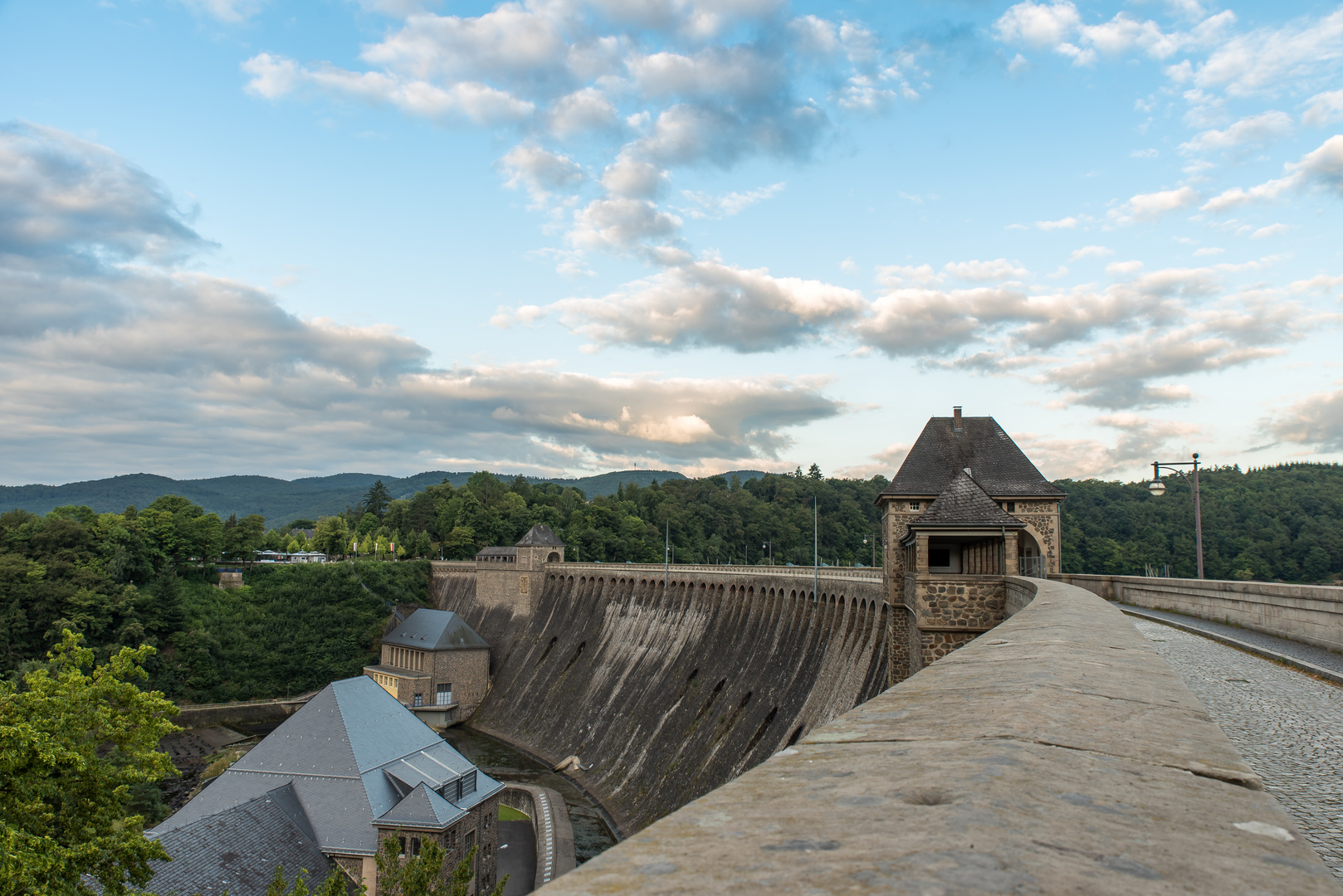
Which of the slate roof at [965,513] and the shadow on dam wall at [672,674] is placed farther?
the shadow on dam wall at [672,674]

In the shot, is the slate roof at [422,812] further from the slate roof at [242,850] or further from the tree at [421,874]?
the tree at [421,874]

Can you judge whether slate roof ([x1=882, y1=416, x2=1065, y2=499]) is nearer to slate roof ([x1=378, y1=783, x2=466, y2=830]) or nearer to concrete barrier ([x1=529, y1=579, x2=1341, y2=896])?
slate roof ([x1=378, y1=783, x2=466, y2=830])

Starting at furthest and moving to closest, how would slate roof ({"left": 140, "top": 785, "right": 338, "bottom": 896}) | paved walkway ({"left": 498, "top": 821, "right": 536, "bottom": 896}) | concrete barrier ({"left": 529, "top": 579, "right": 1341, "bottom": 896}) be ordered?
paved walkway ({"left": 498, "top": 821, "right": 536, "bottom": 896}) < slate roof ({"left": 140, "top": 785, "right": 338, "bottom": 896}) < concrete barrier ({"left": 529, "top": 579, "right": 1341, "bottom": 896})

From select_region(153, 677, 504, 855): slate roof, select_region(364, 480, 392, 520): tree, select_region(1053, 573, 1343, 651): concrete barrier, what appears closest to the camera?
select_region(1053, 573, 1343, 651): concrete barrier

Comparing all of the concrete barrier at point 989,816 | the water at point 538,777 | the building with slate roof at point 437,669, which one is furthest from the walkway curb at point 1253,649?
the building with slate roof at point 437,669

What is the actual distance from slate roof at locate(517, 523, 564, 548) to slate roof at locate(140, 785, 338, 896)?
145 feet

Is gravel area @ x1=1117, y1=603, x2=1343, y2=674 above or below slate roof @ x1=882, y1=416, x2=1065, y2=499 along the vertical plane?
below

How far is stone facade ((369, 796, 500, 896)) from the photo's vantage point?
1033 inches

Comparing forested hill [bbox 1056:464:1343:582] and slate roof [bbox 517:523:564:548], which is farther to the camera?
forested hill [bbox 1056:464:1343:582]

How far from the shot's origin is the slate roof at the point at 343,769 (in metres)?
26.1

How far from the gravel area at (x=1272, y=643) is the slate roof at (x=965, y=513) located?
4.62 metres

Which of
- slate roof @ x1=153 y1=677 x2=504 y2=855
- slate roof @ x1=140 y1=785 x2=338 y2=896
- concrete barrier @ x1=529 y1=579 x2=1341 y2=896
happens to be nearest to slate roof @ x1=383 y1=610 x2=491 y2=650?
slate roof @ x1=153 y1=677 x2=504 y2=855

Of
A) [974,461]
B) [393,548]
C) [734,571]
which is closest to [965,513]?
[974,461]

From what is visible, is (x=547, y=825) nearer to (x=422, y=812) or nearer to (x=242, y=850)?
(x=422, y=812)
